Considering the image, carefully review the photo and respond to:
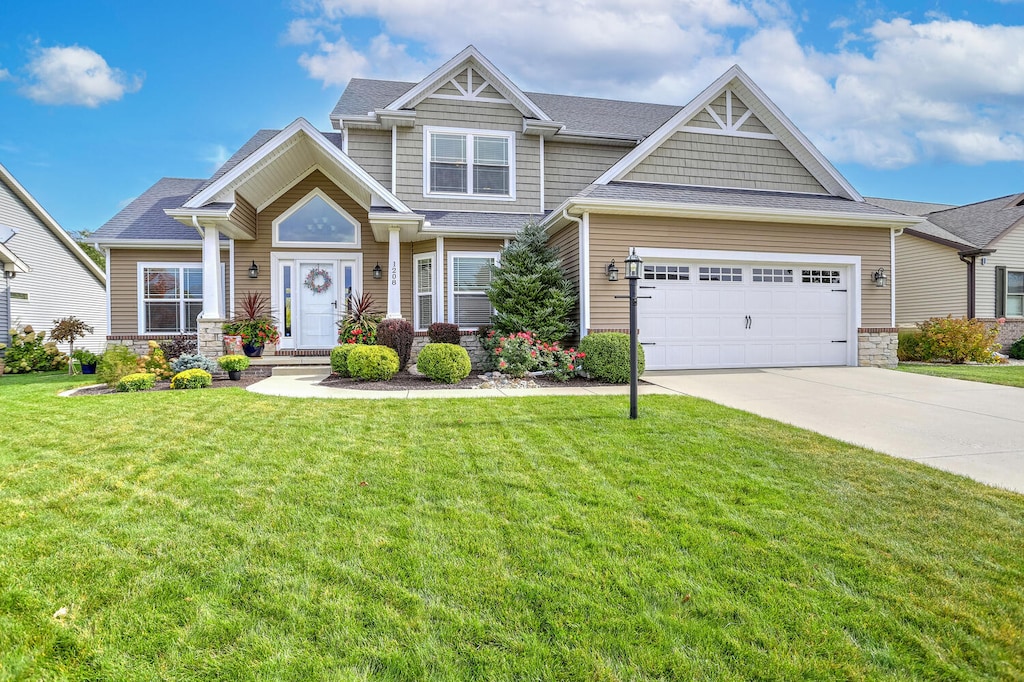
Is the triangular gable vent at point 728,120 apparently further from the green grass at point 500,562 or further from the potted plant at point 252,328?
the potted plant at point 252,328

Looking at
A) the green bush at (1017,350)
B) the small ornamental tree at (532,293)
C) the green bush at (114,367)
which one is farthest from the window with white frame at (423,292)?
the green bush at (1017,350)

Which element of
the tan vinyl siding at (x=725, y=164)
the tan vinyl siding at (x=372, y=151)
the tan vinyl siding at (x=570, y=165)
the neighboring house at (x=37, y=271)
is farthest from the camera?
the neighboring house at (x=37, y=271)

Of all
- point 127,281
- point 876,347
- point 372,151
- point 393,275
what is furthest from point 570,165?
Result: point 127,281

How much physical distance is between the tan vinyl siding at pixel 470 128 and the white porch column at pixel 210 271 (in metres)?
4.27

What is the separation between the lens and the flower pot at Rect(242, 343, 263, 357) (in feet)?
35.2

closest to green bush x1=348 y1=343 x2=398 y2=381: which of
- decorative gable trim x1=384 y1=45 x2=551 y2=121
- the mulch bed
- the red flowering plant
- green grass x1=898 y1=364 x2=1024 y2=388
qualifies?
the mulch bed

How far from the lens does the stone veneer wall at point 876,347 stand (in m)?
10.5

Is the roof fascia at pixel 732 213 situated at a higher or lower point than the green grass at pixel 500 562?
higher

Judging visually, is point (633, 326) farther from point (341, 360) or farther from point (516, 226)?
point (516, 226)

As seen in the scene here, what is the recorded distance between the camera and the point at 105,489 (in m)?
3.33

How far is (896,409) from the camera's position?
19.9 feet

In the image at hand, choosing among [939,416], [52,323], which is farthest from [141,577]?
[52,323]

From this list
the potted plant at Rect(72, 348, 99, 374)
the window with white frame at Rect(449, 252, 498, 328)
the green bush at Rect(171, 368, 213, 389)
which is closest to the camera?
the green bush at Rect(171, 368, 213, 389)

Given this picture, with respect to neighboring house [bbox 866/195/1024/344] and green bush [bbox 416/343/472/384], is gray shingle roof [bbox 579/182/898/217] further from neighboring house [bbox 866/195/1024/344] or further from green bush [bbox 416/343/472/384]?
neighboring house [bbox 866/195/1024/344]
